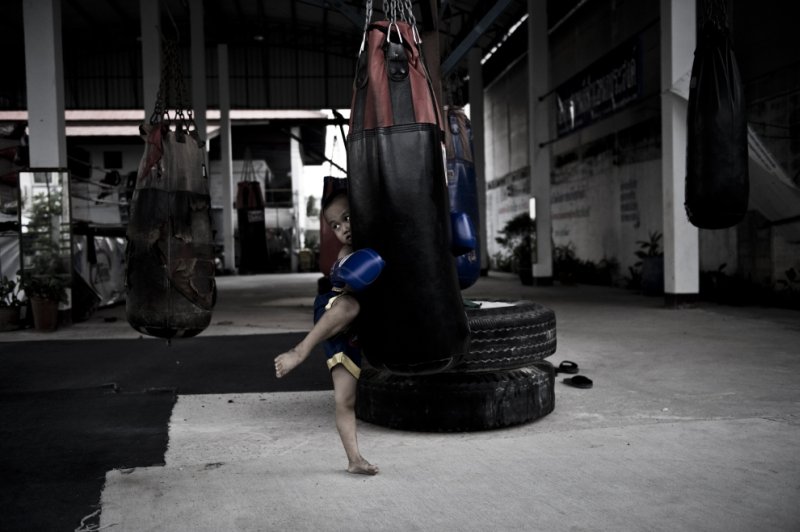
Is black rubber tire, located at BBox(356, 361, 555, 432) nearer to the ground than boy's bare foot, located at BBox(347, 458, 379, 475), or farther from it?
farther from it

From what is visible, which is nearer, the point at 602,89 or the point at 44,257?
the point at 44,257

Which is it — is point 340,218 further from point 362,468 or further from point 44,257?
point 44,257

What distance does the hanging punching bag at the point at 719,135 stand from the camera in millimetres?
4711

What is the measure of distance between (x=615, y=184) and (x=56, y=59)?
1016 centimetres

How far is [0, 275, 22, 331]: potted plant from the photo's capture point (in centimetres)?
827

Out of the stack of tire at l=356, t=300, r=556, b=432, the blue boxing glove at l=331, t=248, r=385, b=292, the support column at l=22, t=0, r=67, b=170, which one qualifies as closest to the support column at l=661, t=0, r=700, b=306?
the stack of tire at l=356, t=300, r=556, b=432

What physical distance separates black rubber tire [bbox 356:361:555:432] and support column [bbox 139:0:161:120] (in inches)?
394

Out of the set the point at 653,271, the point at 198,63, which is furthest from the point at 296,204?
the point at 653,271

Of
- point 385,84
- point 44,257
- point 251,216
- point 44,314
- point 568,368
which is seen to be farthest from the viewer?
point 251,216

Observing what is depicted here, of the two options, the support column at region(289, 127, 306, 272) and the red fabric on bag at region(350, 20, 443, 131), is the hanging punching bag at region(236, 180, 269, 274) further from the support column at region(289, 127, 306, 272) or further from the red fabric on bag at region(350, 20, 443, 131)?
the red fabric on bag at region(350, 20, 443, 131)

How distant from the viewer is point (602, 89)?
455 inches

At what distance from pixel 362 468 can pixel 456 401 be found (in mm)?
796

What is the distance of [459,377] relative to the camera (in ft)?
11.2

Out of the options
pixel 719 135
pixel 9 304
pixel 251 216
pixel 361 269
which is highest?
pixel 251 216
